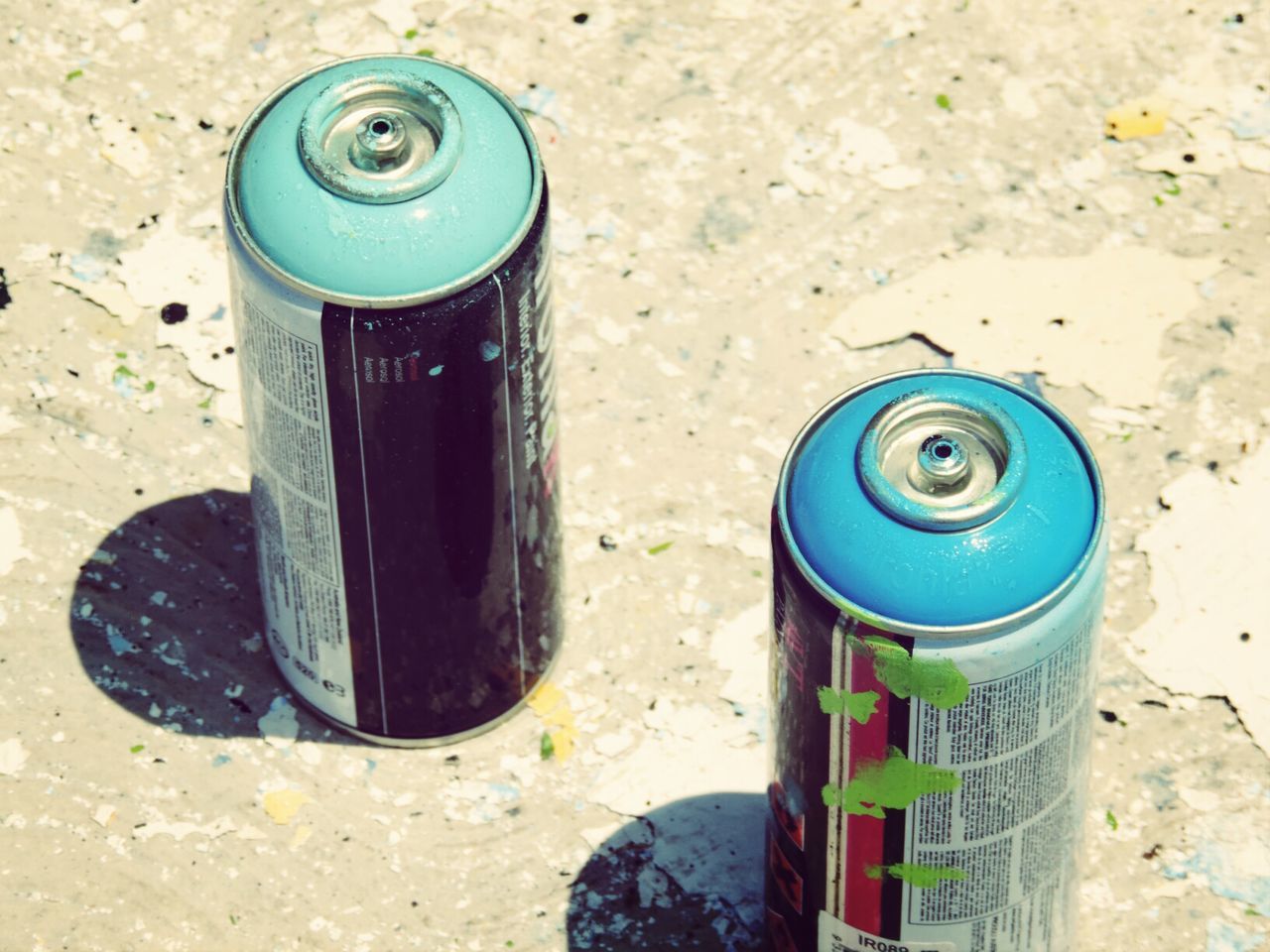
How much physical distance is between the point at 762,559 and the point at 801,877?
1.14m

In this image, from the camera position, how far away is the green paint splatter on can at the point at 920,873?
3.12m

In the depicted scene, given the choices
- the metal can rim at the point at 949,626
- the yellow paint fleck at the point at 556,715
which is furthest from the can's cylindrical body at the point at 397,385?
the metal can rim at the point at 949,626

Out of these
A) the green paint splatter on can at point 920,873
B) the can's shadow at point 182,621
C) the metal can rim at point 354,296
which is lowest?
the can's shadow at point 182,621

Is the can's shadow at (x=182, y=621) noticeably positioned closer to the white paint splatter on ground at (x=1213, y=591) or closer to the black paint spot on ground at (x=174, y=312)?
the black paint spot on ground at (x=174, y=312)

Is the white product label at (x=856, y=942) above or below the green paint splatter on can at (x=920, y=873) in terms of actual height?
below

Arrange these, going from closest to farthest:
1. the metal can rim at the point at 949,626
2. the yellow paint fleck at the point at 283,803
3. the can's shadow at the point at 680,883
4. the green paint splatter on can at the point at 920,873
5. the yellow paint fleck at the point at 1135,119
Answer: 1. the metal can rim at the point at 949,626
2. the green paint splatter on can at the point at 920,873
3. the can's shadow at the point at 680,883
4. the yellow paint fleck at the point at 283,803
5. the yellow paint fleck at the point at 1135,119

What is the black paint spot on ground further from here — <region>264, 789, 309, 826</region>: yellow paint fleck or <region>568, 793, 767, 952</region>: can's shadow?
<region>568, 793, 767, 952</region>: can's shadow

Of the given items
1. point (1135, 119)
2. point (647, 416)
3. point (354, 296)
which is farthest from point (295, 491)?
point (1135, 119)

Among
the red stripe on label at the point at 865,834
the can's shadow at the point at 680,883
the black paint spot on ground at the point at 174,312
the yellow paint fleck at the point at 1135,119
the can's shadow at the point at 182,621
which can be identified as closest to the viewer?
the red stripe on label at the point at 865,834

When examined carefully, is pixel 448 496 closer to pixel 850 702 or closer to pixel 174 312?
pixel 850 702

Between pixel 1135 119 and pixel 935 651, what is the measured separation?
2.78m

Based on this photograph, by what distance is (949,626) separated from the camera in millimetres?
2762

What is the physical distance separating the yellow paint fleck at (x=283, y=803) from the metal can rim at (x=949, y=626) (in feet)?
4.82

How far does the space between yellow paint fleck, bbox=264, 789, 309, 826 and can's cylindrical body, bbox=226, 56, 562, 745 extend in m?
0.16
